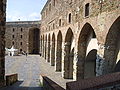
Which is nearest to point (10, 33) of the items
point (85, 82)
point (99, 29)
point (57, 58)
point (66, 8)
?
point (57, 58)

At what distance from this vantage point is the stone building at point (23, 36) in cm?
4428

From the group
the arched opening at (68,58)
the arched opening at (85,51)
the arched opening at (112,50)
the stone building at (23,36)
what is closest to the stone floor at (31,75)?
the arched opening at (68,58)

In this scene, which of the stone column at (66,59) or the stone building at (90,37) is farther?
the stone column at (66,59)

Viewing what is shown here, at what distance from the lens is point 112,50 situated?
9727 millimetres

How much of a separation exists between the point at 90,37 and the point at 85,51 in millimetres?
1314

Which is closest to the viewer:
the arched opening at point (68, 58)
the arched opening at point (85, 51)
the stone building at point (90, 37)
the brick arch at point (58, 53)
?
the stone building at point (90, 37)

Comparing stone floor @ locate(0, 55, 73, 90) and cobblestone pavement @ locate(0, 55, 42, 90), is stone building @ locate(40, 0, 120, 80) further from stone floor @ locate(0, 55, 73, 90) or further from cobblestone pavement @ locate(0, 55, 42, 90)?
cobblestone pavement @ locate(0, 55, 42, 90)

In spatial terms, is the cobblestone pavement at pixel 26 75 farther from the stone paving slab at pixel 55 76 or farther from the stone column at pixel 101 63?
the stone column at pixel 101 63

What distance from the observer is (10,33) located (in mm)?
45219

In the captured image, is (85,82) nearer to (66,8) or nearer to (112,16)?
(112,16)

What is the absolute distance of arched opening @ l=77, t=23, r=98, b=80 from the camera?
13.2 meters

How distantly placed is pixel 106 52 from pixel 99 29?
1.37 meters

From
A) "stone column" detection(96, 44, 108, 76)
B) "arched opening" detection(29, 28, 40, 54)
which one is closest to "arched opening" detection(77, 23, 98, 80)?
"stone column" detection(96, 44, 108, 76)

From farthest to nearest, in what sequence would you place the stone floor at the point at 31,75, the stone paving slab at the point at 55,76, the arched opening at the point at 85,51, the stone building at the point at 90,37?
the stone paving slab at the point at 55,76 < the stone floor at the point at 31,75 < the arched opening at the point at 85,51 < the stone building at the point at 90,37
